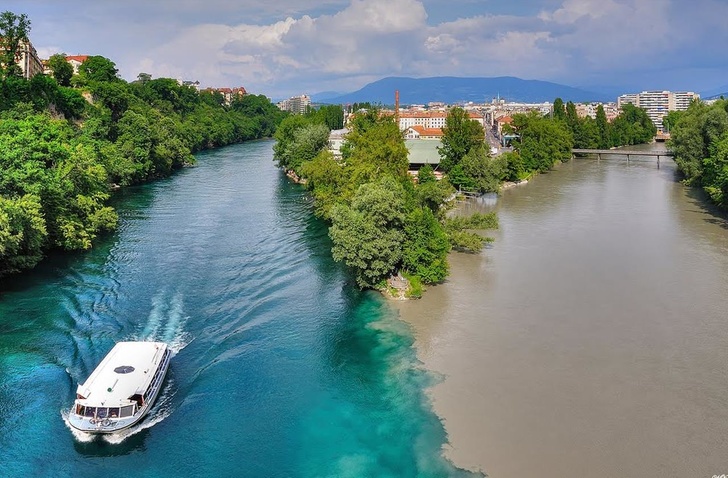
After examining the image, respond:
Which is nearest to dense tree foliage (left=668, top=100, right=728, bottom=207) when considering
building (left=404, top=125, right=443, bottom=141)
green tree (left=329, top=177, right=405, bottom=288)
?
green tree (left=329, top=177, right=405, bottom=288)

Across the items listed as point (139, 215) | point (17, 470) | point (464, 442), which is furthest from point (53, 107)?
point (464, 442)

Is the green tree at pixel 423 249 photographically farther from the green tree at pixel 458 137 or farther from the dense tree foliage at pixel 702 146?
the dense tree foliage at pixel 702 146

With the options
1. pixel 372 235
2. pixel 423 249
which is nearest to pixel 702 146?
pixel 423 249

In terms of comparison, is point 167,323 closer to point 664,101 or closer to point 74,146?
point 74,146

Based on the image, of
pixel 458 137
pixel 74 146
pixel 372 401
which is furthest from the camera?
pixel 458 137

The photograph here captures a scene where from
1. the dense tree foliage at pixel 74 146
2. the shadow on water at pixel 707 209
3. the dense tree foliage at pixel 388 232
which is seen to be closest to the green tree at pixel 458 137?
the dense tree foliage at pixel 74 146
